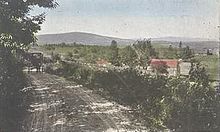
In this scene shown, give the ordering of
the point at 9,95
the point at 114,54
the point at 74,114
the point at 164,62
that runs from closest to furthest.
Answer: the point at 9,95
the point at 74,114
the point at 164,62
the point at 114,54

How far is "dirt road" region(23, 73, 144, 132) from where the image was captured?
1446 centimetres

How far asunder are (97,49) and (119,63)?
17281mm

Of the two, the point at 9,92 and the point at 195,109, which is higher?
the point at 9,92

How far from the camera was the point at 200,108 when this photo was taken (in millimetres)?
13805

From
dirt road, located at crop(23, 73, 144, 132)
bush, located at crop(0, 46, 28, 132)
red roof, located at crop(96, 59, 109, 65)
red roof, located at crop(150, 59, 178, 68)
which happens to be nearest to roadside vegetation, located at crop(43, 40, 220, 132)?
red roof, located at crop(150, 59, 178, 68)

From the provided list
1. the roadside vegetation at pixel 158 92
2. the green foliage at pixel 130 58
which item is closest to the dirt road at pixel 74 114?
the roadside vegetation at pixel 158 92

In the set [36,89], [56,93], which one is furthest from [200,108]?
[36,89]

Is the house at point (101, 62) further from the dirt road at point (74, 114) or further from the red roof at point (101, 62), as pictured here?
the dirt road at point (74, 114)

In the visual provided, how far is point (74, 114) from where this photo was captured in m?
16.8

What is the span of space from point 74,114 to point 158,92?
4.39 metres

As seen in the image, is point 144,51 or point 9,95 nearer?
point 9,95

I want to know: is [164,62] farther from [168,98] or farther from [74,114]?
[168,98]

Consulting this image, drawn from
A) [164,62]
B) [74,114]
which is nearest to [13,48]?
[74,114]

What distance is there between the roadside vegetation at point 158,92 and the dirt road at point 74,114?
34.3 inches
